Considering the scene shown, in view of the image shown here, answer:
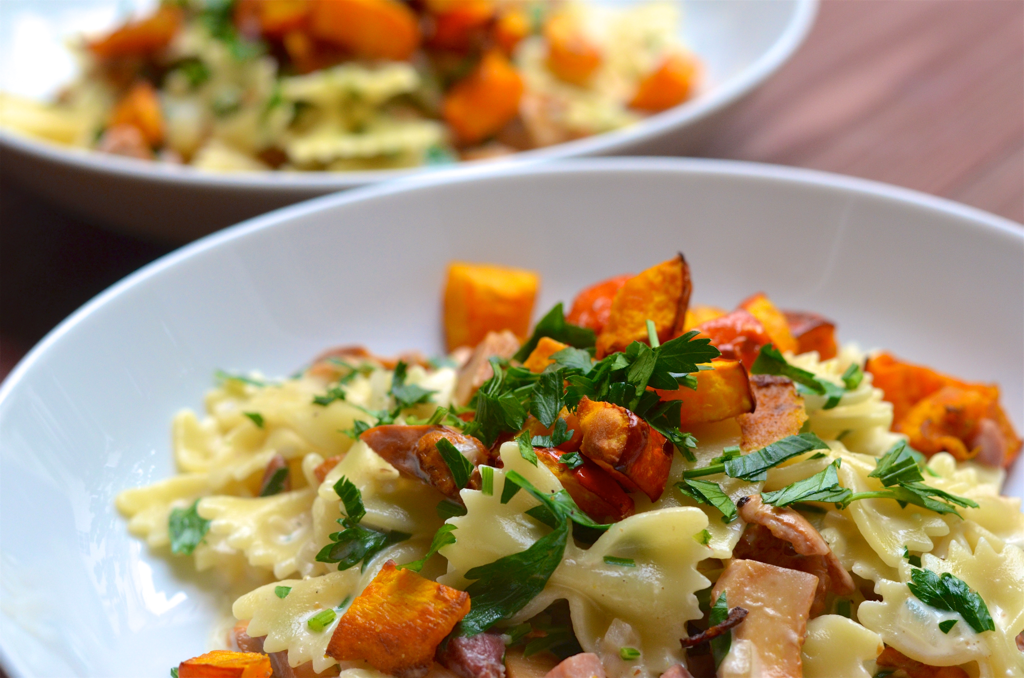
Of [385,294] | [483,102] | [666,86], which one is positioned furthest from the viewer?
[666,86]

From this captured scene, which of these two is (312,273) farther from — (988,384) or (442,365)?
(988,384)

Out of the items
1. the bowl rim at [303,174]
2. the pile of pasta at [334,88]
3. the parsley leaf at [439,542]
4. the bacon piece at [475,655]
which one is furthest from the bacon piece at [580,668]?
the pile of pasta at [334,88]

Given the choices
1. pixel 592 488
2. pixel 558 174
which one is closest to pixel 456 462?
pixel 592 488

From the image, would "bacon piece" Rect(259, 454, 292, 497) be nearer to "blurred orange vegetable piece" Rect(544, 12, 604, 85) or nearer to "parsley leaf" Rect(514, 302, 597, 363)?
"parsley leaf" Rect(514, 302, 597, 363)

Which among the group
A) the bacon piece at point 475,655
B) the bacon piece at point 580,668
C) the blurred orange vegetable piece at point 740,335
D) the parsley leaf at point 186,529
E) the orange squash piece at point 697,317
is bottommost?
the parsley leaf at point 186,529

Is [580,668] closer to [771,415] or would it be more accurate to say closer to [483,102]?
[771,415]

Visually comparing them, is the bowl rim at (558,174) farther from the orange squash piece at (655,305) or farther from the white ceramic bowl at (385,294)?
the orange squash piece at (655,305)

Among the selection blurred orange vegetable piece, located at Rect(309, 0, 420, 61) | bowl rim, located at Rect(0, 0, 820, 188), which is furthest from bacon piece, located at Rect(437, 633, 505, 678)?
blurred orange vegetable piece, located at Rect(309, 0, 420, 61)
